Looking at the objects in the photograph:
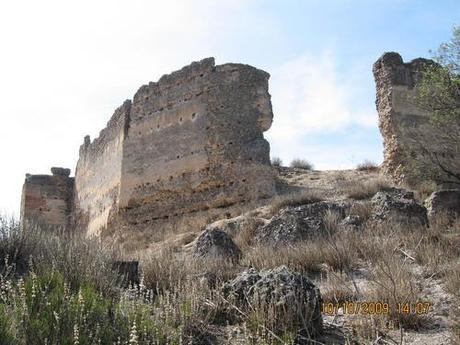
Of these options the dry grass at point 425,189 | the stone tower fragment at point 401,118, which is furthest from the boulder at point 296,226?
the stone tower fragment at point 401,118

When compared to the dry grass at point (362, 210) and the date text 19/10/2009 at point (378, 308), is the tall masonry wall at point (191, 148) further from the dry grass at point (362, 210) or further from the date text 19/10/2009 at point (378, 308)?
the date text 19/10/2009 at point (378, 308)

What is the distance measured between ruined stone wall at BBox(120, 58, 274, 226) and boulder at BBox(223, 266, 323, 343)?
8.17 metres

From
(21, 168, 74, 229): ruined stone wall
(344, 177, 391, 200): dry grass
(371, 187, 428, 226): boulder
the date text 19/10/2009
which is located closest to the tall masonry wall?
(344, 177, 391, 200): dry grass

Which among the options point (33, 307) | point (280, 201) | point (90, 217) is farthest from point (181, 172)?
point (33, 307)

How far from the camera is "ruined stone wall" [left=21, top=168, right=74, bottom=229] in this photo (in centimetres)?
2062

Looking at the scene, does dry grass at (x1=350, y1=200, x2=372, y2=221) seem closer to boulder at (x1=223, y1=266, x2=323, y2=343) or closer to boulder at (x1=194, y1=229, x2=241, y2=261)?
boulder at (x1=194, y1=229, x2=241, y2=261)

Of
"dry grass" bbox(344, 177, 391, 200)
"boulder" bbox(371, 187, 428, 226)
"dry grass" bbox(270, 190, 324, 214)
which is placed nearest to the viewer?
"boulder" bbox(371, 187, 428, 226)

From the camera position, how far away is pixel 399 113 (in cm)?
1407

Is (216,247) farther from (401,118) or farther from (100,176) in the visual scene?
(100,176)

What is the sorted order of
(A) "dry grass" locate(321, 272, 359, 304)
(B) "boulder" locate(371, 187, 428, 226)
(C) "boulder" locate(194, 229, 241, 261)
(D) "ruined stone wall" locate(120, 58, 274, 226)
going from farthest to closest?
(D) "ruined stone wall" locate(120, 58, 274, 226) < (B) "boulder" locate(371, 187, 428, 226) < (C) "boulder" locate(194, 229, 241, 261) < (A) "dry grass" locate(321, 272, 359, 304)

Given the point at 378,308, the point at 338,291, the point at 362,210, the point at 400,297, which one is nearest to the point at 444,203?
the point at 362,210

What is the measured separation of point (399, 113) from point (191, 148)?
5303 millimetres

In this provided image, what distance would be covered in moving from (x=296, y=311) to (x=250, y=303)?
43 cm

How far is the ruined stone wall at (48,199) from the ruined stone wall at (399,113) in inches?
478
